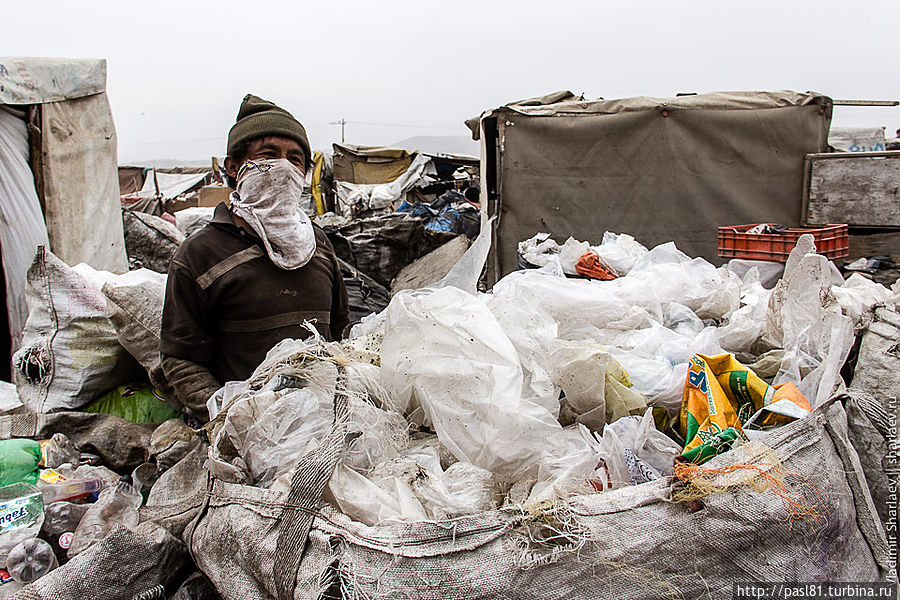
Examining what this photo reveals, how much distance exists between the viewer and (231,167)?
2234 mm

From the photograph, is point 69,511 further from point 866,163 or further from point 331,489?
point 866,163

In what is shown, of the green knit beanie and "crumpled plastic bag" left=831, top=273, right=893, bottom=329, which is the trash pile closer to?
"crumpled plastic bag" left=831, top=273, right=893, bottom=329

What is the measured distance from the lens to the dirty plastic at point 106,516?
1.20 meters

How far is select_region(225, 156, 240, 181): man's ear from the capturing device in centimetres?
222

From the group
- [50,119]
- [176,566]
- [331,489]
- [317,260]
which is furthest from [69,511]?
[50,119]

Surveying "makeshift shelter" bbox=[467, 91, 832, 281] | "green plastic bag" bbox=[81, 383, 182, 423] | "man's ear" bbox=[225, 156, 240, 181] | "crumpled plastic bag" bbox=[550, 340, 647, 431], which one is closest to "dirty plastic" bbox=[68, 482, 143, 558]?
"green plastic bag" bbox=[81, 383, 182, 423]

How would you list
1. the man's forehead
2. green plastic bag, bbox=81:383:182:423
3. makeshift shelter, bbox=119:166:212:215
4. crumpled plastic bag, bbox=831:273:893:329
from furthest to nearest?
1. makeshift shelter, bbox=119:166:212:215
2. the man's forehead
3. green plastic bag, bbox=81:383:182:423
4. crumpled plastic bag, bbox=831:273:893:329

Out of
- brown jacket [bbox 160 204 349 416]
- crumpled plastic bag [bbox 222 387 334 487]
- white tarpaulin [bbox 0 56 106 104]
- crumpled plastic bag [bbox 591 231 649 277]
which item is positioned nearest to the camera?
crumpled plastic bag [bbox 222 387 334 487]

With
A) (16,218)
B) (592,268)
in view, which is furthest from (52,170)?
(592,268)

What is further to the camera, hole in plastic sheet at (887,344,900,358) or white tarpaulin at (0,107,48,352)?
white tarpaulin at (0,107,48,352)

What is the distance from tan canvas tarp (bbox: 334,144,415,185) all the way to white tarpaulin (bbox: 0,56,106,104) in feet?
30.7

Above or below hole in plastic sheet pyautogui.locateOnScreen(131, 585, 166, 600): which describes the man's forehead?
above

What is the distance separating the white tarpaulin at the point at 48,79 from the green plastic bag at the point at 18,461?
2.90 meters

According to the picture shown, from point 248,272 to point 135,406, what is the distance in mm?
659
